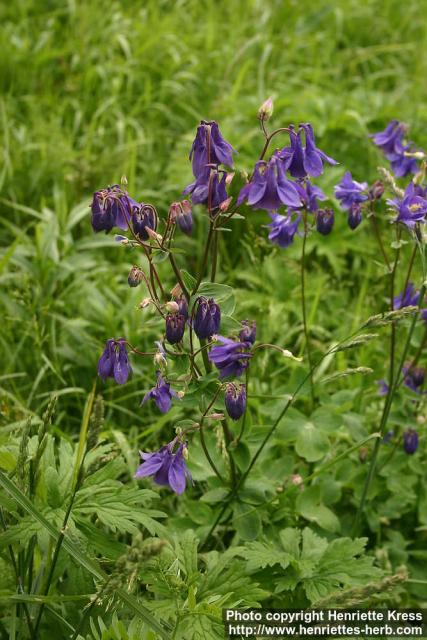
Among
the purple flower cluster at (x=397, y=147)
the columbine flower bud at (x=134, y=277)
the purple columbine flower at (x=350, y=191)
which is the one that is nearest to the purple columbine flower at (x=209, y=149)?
the columbine flower bud at (x=134, y=277)

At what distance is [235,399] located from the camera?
1.81 meters

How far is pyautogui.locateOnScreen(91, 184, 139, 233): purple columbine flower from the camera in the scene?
5.83 ft

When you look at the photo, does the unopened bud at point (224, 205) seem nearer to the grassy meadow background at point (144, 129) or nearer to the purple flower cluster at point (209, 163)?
the purple flower cluster at point (209, 163)

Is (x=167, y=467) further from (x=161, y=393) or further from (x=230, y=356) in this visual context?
(x=230, y=356)

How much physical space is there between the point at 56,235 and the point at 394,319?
192cm

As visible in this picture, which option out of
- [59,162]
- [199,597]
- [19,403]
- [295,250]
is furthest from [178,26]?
[199,597]

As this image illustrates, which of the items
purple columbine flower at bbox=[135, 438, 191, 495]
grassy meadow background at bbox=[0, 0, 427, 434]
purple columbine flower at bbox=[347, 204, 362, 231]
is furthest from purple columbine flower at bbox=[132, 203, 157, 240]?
grassy meadow background at bbox=[0, 0, 427, 434]

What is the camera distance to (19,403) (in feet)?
8.53

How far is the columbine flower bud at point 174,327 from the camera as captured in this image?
1.75m

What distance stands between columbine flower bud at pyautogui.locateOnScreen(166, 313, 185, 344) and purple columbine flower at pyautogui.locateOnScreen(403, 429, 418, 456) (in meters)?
1.04

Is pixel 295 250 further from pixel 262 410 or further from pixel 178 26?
pixel 178 26

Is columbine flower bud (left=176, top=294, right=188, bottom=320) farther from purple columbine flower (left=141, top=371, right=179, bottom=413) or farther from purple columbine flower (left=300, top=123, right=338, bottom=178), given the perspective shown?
purple columbine flower (left=300, top=123, right=338, bottom=178)

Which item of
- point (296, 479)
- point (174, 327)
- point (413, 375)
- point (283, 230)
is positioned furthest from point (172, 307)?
point (413, 375)

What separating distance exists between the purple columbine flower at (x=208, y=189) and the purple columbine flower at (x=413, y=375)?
3.24 feet
